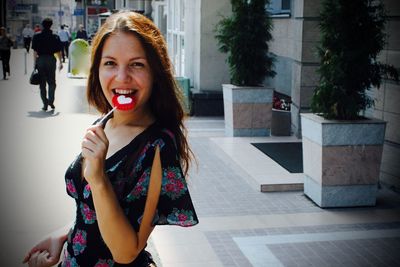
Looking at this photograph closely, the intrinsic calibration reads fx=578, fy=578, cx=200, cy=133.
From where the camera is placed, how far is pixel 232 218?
6602mm

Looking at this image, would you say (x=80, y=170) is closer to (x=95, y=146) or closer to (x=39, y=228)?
(x=95, y=146)

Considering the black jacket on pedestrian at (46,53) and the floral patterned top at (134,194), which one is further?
the black jacket on pedestrian at (46,53)

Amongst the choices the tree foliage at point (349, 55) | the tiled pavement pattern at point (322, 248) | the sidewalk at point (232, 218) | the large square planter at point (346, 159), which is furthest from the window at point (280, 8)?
the tiled pavement pattern at point (322, 248)

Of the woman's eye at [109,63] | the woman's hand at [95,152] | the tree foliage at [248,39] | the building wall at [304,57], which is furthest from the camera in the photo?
the tree foliage at [248,39]

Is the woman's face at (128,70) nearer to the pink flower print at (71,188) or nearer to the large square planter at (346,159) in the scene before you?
the pink flower print at (71,188)

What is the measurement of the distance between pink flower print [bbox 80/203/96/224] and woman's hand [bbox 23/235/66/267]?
0.86ft

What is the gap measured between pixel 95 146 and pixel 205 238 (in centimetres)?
430

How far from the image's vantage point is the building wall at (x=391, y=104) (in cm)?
774

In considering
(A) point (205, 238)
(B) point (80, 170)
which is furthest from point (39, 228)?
(B) point (80, 170)

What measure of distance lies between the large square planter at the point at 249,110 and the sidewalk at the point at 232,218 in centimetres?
63

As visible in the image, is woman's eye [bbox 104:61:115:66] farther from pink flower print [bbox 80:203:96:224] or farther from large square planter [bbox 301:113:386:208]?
large square planter [bbox 301:113:386:208]

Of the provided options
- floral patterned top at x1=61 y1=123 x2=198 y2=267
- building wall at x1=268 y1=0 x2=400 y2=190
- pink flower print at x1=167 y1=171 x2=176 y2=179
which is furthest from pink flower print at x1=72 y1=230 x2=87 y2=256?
building wall at x1=268 y1=0 x2=400 y2=190

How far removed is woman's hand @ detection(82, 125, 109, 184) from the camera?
1760mm

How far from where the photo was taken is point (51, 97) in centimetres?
1472
